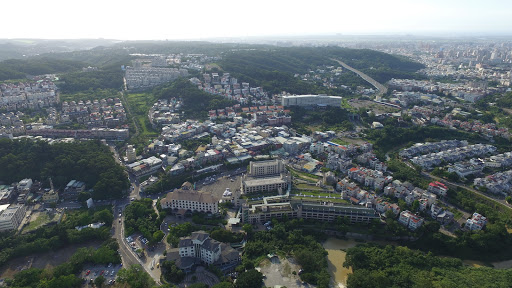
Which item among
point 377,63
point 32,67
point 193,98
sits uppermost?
point 32,67

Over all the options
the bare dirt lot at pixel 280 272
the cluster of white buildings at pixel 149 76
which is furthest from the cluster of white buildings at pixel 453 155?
the cluster of white buildings at pixel 149 76

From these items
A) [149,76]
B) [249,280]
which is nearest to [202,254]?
[249,280]

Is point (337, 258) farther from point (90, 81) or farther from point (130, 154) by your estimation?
point (90, 81)

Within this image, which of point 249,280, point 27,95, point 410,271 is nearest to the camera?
point 249,280

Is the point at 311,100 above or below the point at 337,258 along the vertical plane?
above

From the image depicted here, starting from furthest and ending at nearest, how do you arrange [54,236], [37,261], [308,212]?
1. [308,212]
2. [54,236]
3. [37,261]

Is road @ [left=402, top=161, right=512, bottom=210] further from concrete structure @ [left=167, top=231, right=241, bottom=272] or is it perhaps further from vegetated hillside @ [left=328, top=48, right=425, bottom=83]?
vegetated hillside @ [left=328, top=48, right=425, bottom=83]

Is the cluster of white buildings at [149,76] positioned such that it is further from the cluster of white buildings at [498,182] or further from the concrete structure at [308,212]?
the cluster of white buildings at [498,182]
